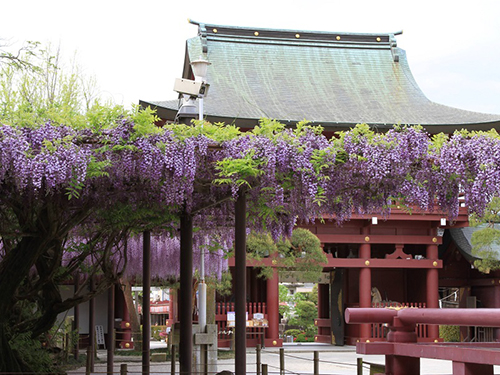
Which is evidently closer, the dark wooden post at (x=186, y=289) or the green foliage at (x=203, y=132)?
the green foliage at (x=203, y=132)

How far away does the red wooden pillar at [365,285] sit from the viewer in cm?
2139

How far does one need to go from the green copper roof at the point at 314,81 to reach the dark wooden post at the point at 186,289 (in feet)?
38.4

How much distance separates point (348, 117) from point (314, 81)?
2687 mm

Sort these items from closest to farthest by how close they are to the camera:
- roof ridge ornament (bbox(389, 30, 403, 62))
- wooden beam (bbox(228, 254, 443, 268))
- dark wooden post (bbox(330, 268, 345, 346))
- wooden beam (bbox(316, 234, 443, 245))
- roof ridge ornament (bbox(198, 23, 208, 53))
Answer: wooden beam (bbox(228, 254, 443, 268)) < wooden beam (bbox(316, 234, 443, 245)) < dark wooden post (bbox(330, 268, 345, 346)) < roof ridge ornament (bbox(198, 23, 208, 53)) < roof ridge ornament (bbox(389, 30, 403, 62))

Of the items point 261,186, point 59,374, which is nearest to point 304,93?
point 59,374

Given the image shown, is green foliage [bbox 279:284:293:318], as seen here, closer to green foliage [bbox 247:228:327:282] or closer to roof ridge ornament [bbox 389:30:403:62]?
roof ridge ornament [bbox 389:30:403:62]

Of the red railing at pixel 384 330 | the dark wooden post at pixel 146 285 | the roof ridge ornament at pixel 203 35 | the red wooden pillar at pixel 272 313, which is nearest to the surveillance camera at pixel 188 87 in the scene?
the dark wooden post at pixel 146 285

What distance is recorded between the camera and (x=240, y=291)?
26.0ft

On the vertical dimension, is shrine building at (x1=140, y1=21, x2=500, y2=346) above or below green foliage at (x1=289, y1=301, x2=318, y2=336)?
above

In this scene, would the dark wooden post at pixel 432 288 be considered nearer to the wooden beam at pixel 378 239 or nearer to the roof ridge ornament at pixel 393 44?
the wooden beam at pixel 378 239

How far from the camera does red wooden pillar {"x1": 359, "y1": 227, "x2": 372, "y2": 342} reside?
21.4 meters

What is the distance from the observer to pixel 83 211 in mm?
8727

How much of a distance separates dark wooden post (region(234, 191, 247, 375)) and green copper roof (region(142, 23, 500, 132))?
43.1ft

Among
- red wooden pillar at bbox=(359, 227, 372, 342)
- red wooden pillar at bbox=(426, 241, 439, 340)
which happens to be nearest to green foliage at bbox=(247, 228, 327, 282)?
red wooden pillar at bbox=(359, 227, 372, 342)
